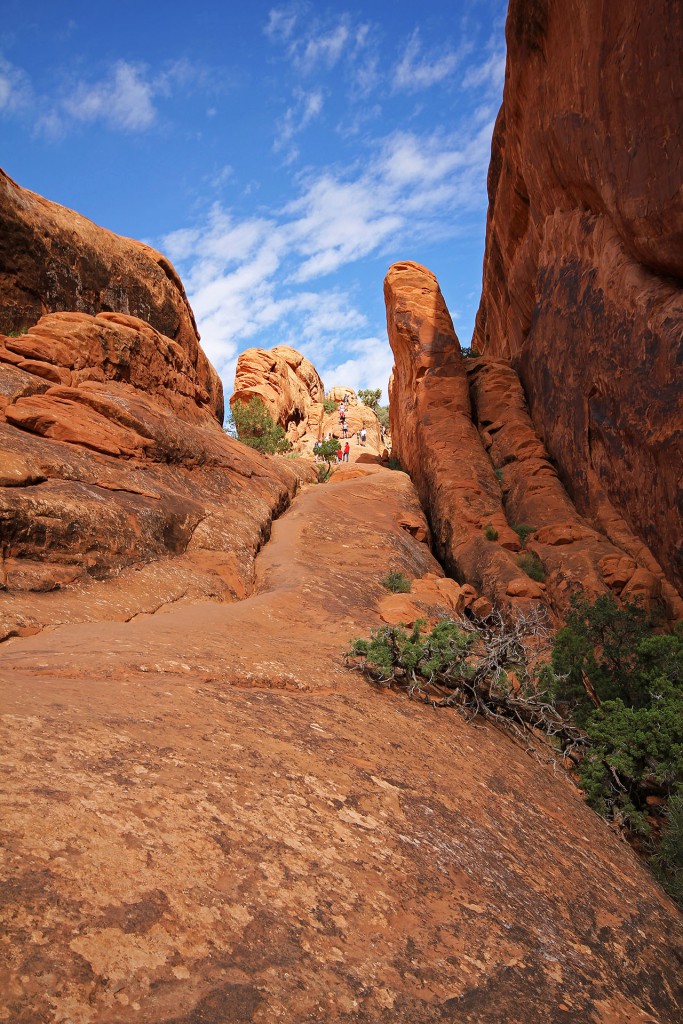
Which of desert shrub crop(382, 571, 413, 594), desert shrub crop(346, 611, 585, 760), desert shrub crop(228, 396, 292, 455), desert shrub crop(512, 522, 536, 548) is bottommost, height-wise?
desert shrub crop(346, 611, 585, 760)

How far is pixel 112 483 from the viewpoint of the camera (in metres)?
11.1

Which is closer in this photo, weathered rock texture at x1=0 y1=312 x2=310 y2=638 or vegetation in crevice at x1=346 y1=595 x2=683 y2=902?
vegetation in crevice at x1=346 y1=595 x2=683 y2=902

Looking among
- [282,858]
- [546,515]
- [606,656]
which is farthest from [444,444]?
[282,858]

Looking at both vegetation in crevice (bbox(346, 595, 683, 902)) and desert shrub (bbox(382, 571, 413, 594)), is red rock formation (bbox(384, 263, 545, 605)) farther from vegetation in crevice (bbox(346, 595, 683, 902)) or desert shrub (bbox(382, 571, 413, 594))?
desert shrub (bbox(382, 571, 413, 594))

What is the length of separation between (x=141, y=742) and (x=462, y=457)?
56.0 feet

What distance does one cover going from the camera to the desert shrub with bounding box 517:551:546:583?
15.4 m

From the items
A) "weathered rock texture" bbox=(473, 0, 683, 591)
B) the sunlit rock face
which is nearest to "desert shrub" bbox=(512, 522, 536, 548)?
"weathered rock texture" bbox=(473, 0, 683, 591)

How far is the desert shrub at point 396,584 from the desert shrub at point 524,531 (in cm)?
576

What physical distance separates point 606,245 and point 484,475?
7249mm

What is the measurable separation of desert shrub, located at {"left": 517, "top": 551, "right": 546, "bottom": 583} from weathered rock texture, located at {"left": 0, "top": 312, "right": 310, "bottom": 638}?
6.50 metres

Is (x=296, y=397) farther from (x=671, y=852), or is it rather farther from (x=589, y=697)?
(x=671, y=852)

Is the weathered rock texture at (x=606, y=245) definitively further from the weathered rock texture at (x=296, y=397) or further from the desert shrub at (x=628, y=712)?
the weathered rock texture at (x=296, y=397)

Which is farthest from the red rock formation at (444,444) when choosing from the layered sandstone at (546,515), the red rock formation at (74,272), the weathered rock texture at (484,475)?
the red rock formation at (74,272)

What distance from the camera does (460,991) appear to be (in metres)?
3.27
